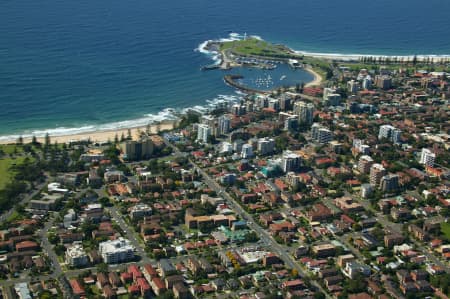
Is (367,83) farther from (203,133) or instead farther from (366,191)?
(366,191)

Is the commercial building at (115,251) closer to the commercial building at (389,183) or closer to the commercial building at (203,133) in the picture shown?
the commercial building at (389,183)

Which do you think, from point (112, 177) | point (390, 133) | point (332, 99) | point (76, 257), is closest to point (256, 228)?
point (76, 257)

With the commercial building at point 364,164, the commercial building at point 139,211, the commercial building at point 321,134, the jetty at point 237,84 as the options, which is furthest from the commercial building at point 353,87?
the commercial building at point 139,211

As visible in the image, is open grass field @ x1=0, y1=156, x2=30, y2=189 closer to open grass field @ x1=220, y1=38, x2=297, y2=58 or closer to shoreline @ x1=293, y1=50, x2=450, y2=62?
open grass field @ x1=220, y1=38, x2=297, y2=58

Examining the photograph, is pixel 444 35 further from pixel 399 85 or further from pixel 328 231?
pixel 328 231

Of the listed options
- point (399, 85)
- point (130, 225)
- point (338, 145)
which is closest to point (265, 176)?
point (338, 145)
